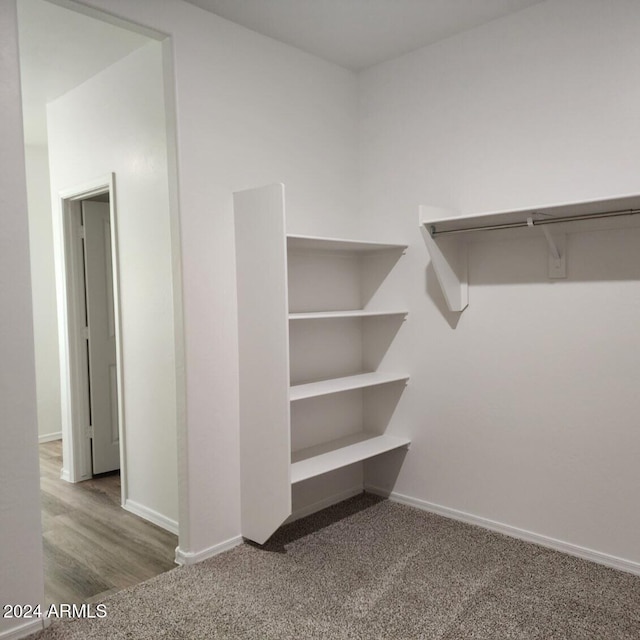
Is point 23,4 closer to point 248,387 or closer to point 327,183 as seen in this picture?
point 327,183

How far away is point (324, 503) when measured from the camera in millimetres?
3465

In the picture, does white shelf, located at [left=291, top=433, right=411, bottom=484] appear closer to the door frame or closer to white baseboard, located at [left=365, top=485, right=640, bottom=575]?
white baseboard, located at [left=365, top=485, right=640, bottom=575]

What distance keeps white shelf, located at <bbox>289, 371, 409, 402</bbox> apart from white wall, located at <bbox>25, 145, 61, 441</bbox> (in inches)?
130

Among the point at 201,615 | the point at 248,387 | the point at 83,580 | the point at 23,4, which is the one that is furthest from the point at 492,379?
the point at 23,4

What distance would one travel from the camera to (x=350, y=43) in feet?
10.5

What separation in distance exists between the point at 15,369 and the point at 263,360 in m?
1.08

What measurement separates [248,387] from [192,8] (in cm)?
182

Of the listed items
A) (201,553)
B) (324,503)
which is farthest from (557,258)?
(201,553)

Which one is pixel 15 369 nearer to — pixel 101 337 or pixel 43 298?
pixel 101 337

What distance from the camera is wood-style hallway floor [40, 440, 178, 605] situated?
2.69 meters

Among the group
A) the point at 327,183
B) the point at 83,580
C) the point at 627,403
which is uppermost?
the point at 327,183

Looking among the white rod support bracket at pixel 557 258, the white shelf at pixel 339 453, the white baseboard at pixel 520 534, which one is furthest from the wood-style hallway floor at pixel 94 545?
the white rod support bracket at pixel 557 258

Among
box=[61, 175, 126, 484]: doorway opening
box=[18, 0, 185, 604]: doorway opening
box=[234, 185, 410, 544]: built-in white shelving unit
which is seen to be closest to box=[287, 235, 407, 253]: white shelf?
box=[234, 185, 410, 544]: built-in white shelving unit

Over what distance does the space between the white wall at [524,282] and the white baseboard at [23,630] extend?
205 centimetres
